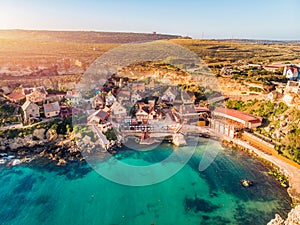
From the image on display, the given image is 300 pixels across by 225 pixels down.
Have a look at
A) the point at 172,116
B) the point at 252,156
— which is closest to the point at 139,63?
the point at 172,116

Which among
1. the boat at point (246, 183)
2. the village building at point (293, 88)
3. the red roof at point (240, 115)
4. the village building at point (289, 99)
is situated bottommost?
the boat at point (246, 183)

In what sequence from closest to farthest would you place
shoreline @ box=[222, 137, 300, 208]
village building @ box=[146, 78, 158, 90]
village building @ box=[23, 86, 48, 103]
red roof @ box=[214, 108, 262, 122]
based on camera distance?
1. shoreline @ box=[222, 137, 300, 208]
2. red roof @ box=[214, 108, 262, 122]
3. village building @ box=[23, 86, 48, 103]
4. village building @ box=[146, 78, 158, 90]

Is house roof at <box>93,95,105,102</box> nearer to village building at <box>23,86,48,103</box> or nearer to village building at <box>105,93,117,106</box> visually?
village building at <box>105,93,117,106</box>

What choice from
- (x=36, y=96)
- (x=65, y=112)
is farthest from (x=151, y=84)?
(x=36, y=96)

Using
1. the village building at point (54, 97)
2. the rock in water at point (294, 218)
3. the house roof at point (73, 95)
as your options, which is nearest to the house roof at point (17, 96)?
the village building at point (54, 97)

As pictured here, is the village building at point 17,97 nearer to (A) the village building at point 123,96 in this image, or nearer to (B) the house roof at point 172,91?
(A) the village building at point 123,96

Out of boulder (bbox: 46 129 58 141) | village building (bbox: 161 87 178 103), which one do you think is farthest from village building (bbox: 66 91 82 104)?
village building (bbox: 161 87 178 103)
